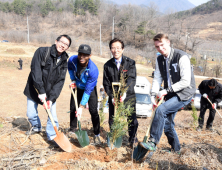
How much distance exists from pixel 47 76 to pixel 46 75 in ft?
0.09

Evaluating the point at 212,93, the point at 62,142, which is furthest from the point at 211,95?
the point at 62,142

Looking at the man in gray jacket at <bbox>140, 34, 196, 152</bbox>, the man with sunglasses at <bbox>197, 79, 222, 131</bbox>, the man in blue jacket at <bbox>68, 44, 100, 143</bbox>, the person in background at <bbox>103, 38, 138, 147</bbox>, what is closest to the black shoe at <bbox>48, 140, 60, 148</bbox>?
the man in blue jacket at <bbox>68, 44, 100, 143</bbox>

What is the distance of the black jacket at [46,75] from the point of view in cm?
330

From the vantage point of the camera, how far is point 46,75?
3453 millimetres

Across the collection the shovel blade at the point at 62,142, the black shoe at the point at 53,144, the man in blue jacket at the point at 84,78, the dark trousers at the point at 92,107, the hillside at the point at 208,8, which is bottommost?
the black shoe at the point at 53,144

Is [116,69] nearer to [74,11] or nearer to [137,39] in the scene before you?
[137,39]

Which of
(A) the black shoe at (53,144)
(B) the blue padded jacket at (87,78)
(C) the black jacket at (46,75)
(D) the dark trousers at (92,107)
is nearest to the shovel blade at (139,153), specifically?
(D) the dark trousers at (92,107)

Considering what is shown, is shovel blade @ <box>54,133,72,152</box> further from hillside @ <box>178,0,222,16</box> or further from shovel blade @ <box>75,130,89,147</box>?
hillside @ <box>178,0,222,16</box>

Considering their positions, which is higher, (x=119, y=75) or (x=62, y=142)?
(x=119, y=75)

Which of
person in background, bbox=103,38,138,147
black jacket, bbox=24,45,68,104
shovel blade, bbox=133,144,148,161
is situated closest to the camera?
shovel blade, bbox=133,144,148,161

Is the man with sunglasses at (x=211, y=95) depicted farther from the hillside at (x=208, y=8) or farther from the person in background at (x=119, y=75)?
the hillside at (x=208, y=8)

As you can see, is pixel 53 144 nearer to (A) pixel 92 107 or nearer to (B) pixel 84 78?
(A) pixel 92 107

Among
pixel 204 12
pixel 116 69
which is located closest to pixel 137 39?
pixel 116 69

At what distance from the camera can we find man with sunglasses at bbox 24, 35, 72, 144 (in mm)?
3309
